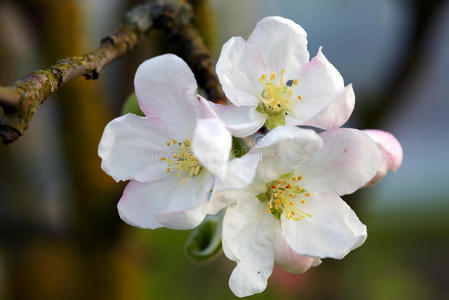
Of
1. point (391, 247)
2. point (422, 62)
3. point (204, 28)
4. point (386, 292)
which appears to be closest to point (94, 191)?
point (204, 28)

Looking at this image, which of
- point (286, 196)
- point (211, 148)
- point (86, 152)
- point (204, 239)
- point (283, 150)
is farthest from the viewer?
point (86, 152)

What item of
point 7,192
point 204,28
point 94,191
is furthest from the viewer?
point 7,192

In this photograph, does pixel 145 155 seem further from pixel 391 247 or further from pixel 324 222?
pixel 391 247

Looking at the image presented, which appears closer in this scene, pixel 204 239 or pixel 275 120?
pixel 275 120

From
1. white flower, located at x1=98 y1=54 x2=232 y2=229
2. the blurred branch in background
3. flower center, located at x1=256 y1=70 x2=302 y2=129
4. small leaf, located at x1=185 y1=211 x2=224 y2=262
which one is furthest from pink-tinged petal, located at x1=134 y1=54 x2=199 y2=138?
the blurred branch in background

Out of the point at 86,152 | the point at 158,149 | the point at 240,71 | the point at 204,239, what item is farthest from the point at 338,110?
the point at 86,152

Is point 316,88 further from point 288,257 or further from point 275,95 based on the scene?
point 288,257

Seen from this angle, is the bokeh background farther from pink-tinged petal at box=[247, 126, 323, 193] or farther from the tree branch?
pink-tinged petal at box=[247, 126, 323, 193]

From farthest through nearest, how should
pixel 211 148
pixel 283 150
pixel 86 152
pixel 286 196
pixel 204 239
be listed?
1. pixel 86 152
2. pixel 204 239
3. pixel 286 196
4. pixel 283 150
5. pixel 211 148
